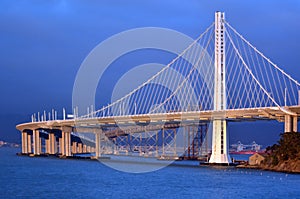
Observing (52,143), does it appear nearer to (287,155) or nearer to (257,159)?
(257,159)

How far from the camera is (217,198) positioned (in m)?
34.9

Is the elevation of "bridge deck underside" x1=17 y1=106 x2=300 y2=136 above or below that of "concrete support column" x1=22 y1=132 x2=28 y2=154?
above

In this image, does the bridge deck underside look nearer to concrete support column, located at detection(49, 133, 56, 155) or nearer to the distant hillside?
the distant hillside

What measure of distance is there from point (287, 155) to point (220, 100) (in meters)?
6.63

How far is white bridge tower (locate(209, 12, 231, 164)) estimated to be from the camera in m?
55.0

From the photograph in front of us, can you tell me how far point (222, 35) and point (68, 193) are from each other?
24.6 meters

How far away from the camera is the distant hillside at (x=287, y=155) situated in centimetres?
5056

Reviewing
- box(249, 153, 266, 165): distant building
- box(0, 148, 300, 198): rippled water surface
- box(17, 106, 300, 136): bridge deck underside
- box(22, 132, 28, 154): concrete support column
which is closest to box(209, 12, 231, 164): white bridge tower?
box(17, 106, 300, 136): bridge deck underside

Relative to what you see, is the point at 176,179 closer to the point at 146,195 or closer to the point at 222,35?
the point at 146,195

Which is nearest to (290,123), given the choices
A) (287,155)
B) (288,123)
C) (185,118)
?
(288,123)

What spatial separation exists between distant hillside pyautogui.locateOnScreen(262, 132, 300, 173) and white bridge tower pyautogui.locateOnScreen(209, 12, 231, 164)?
3947mm

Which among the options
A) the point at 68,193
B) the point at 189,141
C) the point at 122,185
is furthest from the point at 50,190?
the point at 189,141

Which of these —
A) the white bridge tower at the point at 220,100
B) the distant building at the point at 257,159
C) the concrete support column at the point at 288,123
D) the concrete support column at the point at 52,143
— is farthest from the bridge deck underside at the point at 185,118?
the concrete support column at the point at 52,143

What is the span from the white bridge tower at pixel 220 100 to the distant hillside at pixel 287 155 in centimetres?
395
